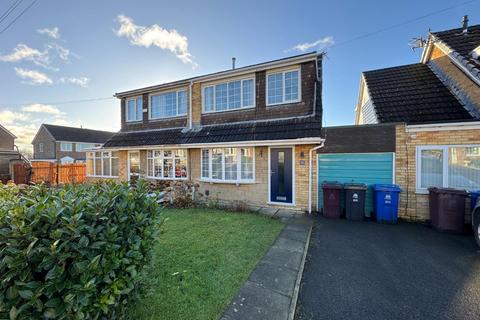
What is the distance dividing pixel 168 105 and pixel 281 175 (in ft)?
25.0

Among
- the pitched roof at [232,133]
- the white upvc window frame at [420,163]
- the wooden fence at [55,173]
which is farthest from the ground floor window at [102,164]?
the white upvc window frame at [420,163]

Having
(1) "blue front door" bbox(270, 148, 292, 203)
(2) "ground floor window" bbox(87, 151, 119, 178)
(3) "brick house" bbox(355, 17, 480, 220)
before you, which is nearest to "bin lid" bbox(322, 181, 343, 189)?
(1) "blue front door" bbox(270, 148, 292, 203)

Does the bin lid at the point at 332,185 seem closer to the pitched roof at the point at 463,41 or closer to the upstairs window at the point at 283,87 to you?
the upstairs window at the point at 283,87

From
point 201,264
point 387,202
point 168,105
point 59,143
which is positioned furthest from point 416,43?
point 59,143

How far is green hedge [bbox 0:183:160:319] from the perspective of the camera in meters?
1.64

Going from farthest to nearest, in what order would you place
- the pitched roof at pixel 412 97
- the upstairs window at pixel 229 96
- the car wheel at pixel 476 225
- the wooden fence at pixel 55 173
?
1. the wooden fence at pixel 55 173
2. the upstairs window at pixel 229 96
3. the pitched roof at pixel 412 97
4. the car wheel at pixel 476 225

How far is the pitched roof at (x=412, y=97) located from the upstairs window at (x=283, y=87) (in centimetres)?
347

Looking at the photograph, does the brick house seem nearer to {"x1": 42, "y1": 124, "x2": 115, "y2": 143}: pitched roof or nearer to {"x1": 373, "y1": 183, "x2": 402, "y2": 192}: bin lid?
{"x1": 373, "y1": 183, "x2": 402, "y2": 192}: bin lid

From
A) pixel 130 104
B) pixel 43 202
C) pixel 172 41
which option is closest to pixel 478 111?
pixel 43 202

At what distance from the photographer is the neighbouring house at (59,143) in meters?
32.9

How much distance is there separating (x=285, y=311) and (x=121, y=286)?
2.08m

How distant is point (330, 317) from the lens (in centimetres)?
277

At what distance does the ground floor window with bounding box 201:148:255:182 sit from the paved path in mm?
4137

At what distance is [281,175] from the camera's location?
27.5 ft
